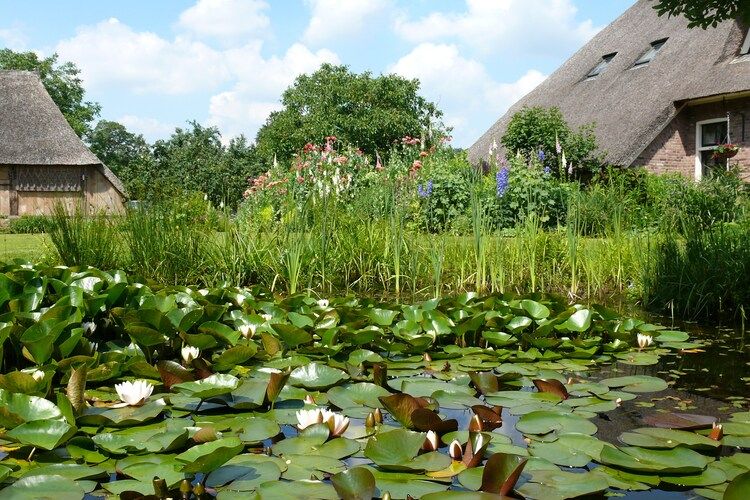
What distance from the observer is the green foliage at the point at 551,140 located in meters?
13.5

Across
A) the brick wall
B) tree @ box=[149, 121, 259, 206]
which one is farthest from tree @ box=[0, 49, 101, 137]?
the brick wall

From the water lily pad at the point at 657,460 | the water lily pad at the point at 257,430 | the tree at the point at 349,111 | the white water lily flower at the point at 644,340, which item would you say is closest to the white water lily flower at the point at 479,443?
the water lily pad at the point at 657,460

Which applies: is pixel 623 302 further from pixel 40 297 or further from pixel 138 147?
pixel 138 147

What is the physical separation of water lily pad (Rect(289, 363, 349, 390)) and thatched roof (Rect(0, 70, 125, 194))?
67.3 feet

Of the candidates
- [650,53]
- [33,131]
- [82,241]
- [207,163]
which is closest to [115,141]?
[207,163]

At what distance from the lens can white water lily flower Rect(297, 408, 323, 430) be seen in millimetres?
1994

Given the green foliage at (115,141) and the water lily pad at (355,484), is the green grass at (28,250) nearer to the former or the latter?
the water lily pad at (355,484)

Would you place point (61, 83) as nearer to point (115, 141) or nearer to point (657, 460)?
point (115, 141)

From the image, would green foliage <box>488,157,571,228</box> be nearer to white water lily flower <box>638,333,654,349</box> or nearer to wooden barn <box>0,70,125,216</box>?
white water lily flower <box>638,333,654,349</box>

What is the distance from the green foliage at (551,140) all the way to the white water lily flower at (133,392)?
39.4 ft

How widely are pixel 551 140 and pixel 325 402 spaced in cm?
1203

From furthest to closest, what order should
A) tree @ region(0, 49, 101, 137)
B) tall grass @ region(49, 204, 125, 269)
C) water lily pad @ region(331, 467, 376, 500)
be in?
tree @ region(0, 49, 101, 137), tall grass @ region(49, 204, 125, 269), water lily pad @ region(331, 467, 376, 500)

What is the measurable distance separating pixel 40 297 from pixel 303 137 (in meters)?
24.6

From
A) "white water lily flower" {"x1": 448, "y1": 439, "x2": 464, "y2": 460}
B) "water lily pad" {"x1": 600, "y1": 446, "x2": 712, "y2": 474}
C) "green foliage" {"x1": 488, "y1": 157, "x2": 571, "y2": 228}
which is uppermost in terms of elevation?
"green foliage" {"x1": 488, "y1": 157, "x2": 571, "y2": 228}
